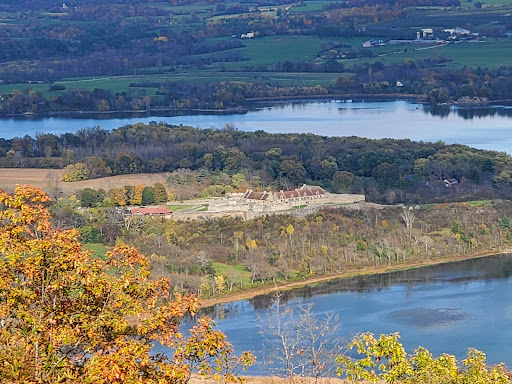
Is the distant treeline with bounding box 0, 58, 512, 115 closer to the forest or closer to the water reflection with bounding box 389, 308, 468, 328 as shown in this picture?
the forest

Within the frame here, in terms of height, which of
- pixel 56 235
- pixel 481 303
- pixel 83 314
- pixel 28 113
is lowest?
pixel 28 113

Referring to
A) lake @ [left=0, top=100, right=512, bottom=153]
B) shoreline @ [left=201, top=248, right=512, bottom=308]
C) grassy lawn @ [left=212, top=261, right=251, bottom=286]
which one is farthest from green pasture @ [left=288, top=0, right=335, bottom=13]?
grassy lawn @ [left=212, top=261, right=251, bottom=286]

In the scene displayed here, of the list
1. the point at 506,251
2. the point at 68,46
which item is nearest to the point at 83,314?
the point at 506,251

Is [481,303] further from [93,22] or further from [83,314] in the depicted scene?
[93,22]

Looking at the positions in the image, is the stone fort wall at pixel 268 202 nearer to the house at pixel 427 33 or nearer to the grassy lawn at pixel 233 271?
the grassy lawn at pixel 233 271

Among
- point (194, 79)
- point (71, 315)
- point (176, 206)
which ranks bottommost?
point (194, 79)

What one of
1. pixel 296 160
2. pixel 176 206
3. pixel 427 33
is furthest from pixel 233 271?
pixel 427 33

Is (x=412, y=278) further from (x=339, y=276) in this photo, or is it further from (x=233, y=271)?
(x=233, y=271)
